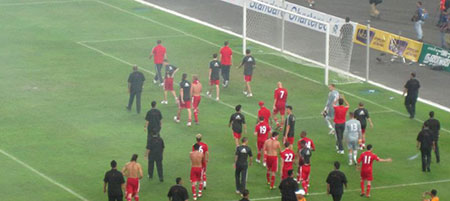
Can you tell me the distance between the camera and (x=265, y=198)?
34406mm

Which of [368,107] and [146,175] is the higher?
[368,107]

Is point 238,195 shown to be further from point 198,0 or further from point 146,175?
point 198,0

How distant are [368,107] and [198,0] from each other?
76.1ft

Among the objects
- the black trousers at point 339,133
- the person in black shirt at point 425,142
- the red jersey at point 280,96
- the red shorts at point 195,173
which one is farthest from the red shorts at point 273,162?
the red jersey at point 280,96

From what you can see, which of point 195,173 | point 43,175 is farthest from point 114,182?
point 43,175

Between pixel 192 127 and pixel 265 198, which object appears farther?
pixel 192 127

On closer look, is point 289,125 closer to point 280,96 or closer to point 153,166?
point 280,96

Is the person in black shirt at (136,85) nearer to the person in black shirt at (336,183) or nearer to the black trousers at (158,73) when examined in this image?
the black trousers at (158,73)

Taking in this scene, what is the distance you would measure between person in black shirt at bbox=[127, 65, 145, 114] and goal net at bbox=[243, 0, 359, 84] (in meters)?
9.74

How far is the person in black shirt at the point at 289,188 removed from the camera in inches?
1245

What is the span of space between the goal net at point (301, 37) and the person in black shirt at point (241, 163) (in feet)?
50.0

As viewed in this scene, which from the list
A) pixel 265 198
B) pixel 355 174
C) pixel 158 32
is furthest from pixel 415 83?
pixel 158 32

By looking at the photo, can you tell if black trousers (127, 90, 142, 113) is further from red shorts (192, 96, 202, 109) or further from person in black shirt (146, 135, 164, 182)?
person in black shirt (146, 135, 164, 182)

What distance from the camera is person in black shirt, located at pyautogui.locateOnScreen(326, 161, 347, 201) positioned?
3241 centimetres
